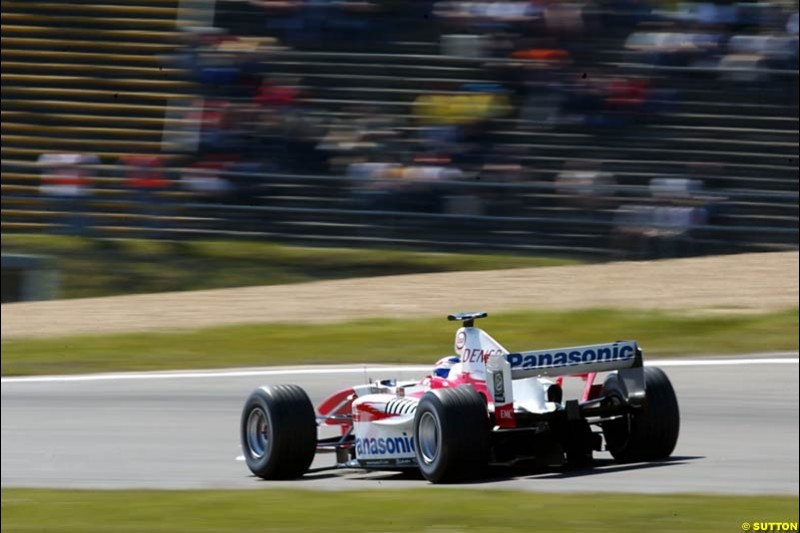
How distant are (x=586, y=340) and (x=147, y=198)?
331 centimetres

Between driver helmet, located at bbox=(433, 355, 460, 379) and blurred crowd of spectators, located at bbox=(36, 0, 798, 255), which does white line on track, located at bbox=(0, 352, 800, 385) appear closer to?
driver helmet, located at bbox=(433, 355, 460, 379)

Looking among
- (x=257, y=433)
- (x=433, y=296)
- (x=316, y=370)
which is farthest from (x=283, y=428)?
(x=433, y=296)

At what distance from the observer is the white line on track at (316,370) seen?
573cm

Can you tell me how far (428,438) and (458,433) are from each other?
32cm

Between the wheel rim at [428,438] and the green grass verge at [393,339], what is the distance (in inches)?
11.9

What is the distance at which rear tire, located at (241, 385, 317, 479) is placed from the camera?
19.4ft

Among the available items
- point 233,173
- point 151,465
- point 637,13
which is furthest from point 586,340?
point 637,13

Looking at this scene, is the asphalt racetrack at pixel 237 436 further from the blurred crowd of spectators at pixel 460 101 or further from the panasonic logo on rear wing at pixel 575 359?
the blurred crowd of spectators at pixel 460 101

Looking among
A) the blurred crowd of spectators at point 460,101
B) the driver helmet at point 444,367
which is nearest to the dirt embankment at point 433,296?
the blurred crowd of spectators at point 460,101

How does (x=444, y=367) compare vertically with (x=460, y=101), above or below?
below

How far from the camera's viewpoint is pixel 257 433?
6082 millimetres

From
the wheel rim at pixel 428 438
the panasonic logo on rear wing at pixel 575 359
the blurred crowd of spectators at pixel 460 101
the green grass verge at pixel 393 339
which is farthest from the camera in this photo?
the wheel rim at pixel 428 438

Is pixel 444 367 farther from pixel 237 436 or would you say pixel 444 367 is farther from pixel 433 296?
pixel 237 436

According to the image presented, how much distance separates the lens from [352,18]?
686 cm
